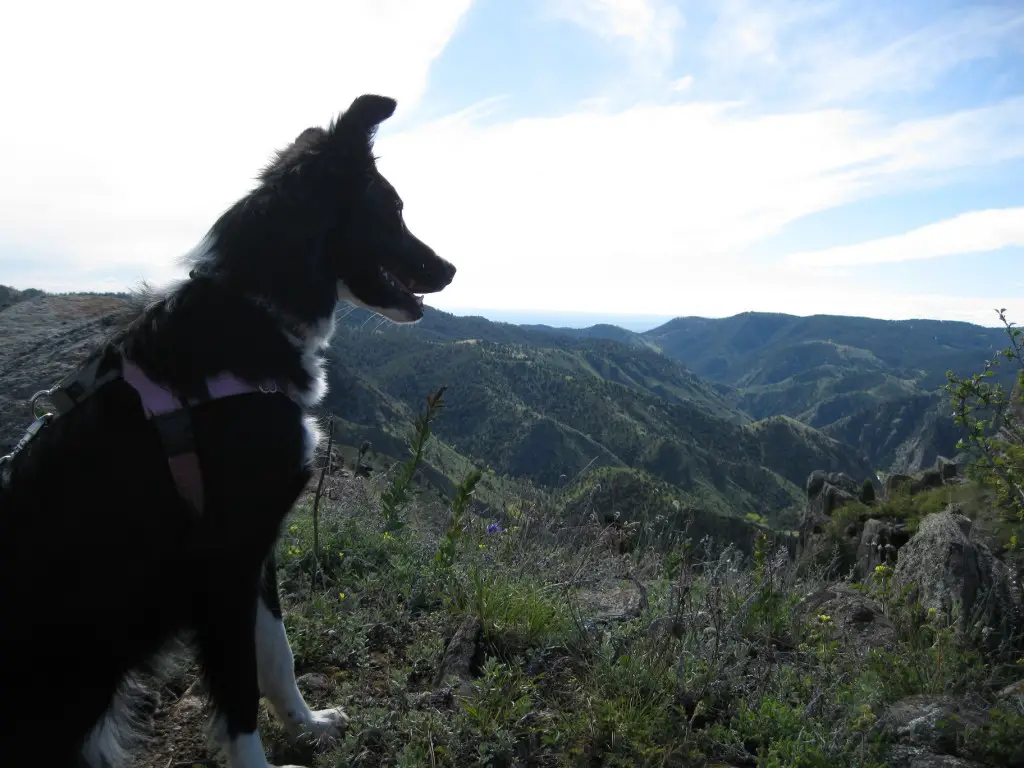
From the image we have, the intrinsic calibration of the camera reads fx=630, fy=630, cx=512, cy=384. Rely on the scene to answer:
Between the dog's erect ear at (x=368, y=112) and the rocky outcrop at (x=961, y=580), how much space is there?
4.16 m

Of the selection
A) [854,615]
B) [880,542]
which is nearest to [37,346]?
[854,615]

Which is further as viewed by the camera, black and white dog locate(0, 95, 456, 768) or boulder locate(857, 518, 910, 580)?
boulder locate(857, 518, 910, 580)

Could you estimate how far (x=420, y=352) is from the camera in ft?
515

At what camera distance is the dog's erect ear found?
9.46ft

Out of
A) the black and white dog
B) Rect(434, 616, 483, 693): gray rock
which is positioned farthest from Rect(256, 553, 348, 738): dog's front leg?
Rect(434, 616, 483, 693): gray rock

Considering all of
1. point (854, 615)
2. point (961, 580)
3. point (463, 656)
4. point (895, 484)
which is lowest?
point (895, 484)

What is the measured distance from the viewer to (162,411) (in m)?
2.15

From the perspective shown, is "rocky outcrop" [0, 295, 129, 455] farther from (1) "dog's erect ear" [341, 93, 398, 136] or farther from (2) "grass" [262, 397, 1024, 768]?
(1) "dog's erect ear" [341, 93, 398, 136]

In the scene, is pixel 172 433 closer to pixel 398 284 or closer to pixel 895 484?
pixel 398 284

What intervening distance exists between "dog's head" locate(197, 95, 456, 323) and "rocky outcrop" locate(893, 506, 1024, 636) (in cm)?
372

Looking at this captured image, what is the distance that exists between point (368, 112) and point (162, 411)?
1.64m

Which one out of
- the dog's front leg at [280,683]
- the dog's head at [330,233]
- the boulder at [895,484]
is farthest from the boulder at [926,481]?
the dog's front leg at [280,683]

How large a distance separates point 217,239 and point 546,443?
12911 cm

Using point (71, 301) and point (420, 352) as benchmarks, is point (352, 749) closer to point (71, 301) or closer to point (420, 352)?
point (71, 301)
